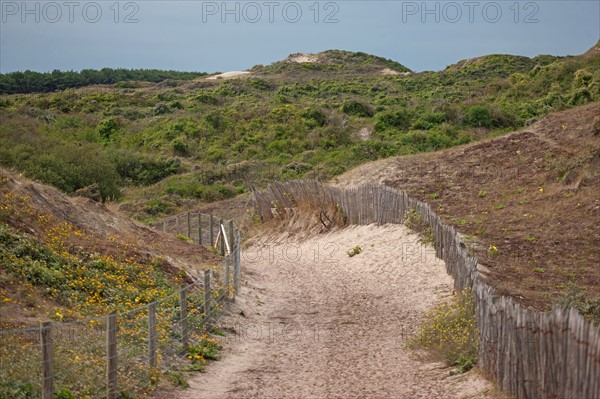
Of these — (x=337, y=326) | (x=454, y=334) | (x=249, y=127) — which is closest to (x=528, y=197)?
(x=337, y=326)

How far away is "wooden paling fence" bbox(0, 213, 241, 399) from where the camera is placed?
7.78 meters

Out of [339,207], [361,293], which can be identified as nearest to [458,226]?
[361,293]

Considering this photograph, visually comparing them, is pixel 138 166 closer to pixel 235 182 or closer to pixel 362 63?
pixel 235 182

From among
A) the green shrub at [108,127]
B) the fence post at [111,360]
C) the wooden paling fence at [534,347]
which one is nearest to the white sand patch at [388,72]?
the green shrub at [108,127]

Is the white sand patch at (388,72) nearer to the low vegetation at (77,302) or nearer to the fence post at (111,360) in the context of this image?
the low vegetation at (77,302)

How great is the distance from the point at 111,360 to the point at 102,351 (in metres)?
0.75

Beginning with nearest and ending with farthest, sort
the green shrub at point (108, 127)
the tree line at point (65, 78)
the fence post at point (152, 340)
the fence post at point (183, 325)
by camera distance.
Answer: the fence post at point (152, 340) → the fence post at point (183, 325) → the green shrub at point (108, 127) → the tree line at point (65, 78)

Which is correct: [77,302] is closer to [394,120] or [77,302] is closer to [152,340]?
[152,340]

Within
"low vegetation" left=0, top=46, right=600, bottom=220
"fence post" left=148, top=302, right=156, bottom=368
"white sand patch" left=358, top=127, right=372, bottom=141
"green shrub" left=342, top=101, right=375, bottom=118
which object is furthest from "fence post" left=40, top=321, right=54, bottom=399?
"green shrub" left=342, top=101, right=375, bottom=118

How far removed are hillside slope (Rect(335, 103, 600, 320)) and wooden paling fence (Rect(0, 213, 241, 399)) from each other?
222 inches

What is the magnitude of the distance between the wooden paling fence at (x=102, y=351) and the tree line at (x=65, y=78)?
233ft

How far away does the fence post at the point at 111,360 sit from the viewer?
8633mm

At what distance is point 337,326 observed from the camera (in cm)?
1404

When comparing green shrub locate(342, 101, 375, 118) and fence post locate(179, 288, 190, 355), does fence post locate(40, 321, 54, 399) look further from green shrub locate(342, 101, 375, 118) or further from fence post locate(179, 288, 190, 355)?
green shrub locate(342, 101, 375, 118)
